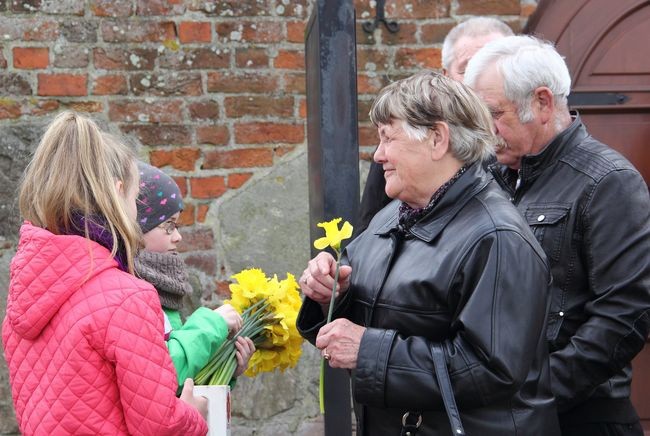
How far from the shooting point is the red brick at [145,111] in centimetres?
425

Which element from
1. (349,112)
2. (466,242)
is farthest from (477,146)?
(349,112)

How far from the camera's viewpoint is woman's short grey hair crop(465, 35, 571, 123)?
288 centimetres

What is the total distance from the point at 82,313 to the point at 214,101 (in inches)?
86.8

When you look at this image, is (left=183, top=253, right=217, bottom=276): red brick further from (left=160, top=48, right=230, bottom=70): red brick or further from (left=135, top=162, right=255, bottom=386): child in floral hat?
(left=135, top=162, right=255, bottom=386): child in floral hat

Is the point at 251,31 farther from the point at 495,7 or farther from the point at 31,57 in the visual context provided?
the point at 495,7

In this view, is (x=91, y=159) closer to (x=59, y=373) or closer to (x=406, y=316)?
(x=59, y=373)

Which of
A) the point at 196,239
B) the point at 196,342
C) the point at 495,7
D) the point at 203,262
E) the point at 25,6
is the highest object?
the point at 25,6

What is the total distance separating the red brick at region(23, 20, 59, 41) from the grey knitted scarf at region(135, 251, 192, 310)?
5.56 ft

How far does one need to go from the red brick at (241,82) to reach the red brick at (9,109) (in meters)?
0.87

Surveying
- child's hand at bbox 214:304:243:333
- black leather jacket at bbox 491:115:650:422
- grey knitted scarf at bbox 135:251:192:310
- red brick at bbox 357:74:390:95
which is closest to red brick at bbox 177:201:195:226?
red brick at bbox 357:74:390:95

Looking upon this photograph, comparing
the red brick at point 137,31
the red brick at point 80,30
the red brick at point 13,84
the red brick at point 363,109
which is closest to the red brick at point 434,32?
the red brick at point 363,109

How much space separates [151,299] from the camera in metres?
2.32

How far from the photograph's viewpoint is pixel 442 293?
2240 mm

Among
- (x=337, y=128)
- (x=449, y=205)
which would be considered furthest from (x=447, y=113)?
(x=337, y=128)
